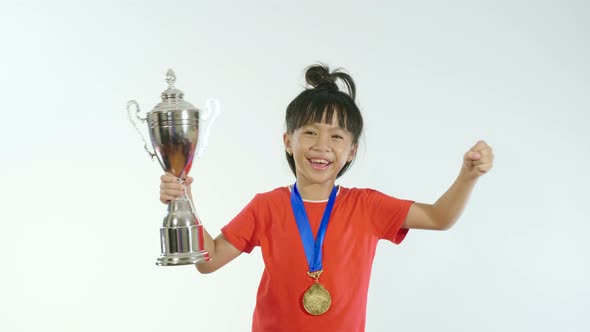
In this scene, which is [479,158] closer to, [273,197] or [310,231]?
[310,231]

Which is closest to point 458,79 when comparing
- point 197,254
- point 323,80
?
point 323,80

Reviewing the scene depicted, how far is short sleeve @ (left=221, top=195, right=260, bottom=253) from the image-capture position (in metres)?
1.97

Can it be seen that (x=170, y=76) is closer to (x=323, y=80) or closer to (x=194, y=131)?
(x=194, y=131)

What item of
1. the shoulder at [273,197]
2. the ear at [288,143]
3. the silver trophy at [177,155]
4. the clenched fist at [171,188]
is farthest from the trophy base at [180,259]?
the ear at [288,143]

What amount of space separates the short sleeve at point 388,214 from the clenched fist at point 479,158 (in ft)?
0.84

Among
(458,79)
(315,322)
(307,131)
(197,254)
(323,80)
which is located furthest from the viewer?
(458,79)

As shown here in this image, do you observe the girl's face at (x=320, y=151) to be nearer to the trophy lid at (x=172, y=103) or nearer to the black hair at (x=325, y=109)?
the black hair at (x=325, y=109)

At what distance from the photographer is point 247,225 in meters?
1.97

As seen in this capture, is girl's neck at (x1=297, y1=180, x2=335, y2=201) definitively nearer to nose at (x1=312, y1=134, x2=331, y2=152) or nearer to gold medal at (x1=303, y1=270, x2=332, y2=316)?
nose at (x1=312, y1=134, x2=331, y2=152)

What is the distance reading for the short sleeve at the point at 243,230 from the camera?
1971mm

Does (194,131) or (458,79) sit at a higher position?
(458,79)

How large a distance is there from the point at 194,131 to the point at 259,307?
0.55 metres

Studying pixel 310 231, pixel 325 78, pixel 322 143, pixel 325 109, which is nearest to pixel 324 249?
pixel 310 231

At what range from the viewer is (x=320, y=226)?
190cm
